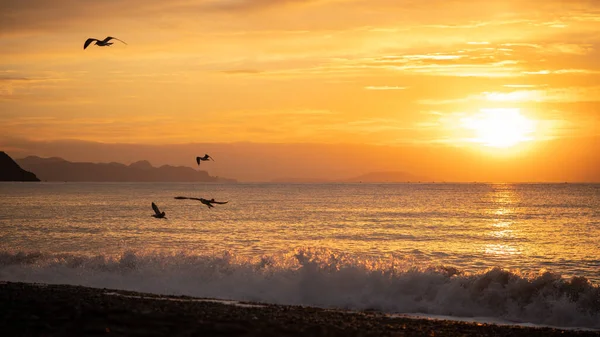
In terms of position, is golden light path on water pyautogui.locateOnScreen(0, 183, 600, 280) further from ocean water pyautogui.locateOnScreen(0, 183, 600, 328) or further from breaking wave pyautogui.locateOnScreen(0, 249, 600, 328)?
breaking wave pyautogui.locateOnScreen(0, 249, 600, 328)

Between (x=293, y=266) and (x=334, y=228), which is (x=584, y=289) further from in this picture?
(x=334, y=228)

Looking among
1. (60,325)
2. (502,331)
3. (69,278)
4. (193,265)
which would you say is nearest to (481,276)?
(502,331)

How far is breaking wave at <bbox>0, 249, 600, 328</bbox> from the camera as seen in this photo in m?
25.4

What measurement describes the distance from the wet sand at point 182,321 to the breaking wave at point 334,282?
547 centimetres

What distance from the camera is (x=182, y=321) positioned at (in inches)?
669

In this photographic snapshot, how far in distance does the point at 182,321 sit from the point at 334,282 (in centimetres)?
1353

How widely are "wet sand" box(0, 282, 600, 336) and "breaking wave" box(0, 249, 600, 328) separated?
547cm

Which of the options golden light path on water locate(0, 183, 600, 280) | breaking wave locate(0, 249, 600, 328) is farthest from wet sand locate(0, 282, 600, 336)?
golden light path on water locate(0, 183, 600, 280)

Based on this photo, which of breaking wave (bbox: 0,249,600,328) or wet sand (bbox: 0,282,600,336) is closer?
wet sand (bbox: 0,282,600,336)

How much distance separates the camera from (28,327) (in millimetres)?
15703

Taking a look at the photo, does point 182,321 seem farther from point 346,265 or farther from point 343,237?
point 343,237

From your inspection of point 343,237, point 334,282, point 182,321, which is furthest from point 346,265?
point 343,237

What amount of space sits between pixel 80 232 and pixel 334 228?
24015 mm

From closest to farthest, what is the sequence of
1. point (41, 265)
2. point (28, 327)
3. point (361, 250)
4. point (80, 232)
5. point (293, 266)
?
point (28, 327) < point (293, 266) < point (41, 265) < point (361, 250) < point (80, 232)
